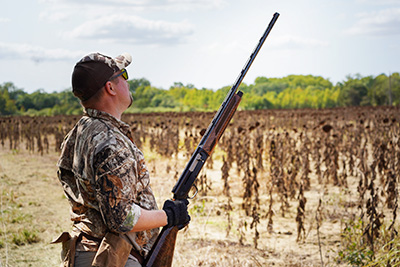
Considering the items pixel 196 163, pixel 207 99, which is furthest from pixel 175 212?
pixel 207 99

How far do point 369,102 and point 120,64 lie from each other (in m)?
51.5

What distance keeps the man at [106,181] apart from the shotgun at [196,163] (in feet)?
0.24

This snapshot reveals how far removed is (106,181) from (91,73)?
1.80ft

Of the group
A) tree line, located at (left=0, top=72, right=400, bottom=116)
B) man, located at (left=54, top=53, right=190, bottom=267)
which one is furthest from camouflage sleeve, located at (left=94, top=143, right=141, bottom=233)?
tree line, located at (left=0, top=72, right=400, bottom=116)

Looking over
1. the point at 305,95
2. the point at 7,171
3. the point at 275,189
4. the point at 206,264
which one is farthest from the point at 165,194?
the point at 305,95

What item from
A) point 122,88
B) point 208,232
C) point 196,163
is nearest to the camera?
point 122,88

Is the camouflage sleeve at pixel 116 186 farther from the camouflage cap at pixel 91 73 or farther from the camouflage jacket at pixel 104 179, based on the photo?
the camouflage cap at pixel 91 73

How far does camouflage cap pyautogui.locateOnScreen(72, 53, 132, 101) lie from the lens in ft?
7.12

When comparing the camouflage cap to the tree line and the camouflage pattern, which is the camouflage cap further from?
the tree line

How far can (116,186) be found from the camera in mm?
2014

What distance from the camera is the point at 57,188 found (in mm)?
9461

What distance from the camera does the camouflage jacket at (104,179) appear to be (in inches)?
79.7

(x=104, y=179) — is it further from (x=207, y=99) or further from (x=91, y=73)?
(x=207, y=99)

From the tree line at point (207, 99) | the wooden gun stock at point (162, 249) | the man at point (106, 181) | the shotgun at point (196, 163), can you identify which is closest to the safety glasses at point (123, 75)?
the man at point (106, 181)
